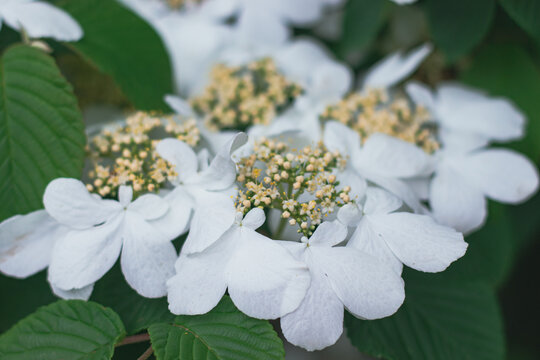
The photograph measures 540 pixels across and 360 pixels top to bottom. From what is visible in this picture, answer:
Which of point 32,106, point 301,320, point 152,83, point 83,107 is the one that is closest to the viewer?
point 301,320

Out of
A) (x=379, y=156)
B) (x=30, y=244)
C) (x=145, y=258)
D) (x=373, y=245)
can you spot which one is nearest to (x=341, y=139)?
(x=379, y=156)

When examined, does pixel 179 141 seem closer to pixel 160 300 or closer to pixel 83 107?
pixel 160 300

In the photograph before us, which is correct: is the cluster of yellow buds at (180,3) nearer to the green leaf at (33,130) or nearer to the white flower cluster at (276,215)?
the white flower cluster at (276,215)

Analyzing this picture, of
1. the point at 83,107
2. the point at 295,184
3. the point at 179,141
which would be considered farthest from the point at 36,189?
the point at 83,107

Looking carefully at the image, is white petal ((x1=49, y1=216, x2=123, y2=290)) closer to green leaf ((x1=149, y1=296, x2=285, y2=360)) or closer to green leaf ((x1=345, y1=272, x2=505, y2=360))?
green leaf ((x1=149, y1=296, x2=285, y2=360))

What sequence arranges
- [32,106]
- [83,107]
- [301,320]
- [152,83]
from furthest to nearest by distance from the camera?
[83,107] < [152,83] < [32,106] < [301,320]

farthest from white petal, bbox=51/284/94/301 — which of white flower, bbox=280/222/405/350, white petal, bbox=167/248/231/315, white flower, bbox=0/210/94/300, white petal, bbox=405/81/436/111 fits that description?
white petal, bbox=405/81/436/111
